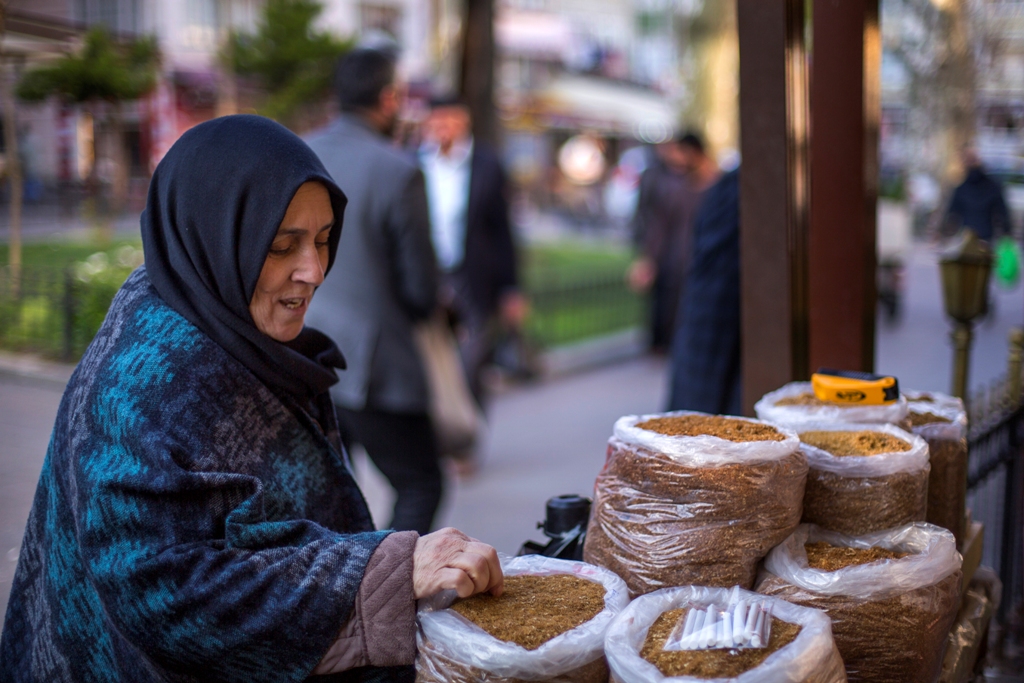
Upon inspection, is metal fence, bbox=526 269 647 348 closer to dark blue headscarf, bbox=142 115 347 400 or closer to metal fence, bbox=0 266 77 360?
metal fence, bbox=0 266 77 360

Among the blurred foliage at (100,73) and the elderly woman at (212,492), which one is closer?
the elderly woman at (212,492)

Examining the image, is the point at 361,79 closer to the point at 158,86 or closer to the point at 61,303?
the point at 158,86

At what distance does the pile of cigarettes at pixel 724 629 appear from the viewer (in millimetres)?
1455

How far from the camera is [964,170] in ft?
22.1

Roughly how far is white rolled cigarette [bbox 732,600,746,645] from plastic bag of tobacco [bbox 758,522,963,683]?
9.0 inches

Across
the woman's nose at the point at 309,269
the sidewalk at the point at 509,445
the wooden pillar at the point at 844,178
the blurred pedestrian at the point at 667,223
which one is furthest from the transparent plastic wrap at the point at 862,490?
the blurred pedestrian at the point at 667,223

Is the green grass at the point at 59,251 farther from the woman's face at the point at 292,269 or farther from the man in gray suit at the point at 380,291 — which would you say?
the woman's face at the point at 292,269

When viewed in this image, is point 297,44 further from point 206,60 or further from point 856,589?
point 856,589

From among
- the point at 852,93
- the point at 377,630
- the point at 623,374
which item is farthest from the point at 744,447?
the point at 623,374

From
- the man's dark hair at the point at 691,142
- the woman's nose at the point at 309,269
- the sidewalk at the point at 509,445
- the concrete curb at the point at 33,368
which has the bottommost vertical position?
the sidewalk at the point at 509,445

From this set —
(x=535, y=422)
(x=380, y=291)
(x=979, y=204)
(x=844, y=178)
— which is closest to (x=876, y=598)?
(x=844, y=178)

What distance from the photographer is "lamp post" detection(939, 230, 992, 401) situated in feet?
11.6

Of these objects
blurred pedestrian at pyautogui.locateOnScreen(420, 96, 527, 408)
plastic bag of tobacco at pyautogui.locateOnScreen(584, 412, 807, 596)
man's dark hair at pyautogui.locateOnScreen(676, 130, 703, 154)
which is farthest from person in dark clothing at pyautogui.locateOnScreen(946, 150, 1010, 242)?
plastic bag of tobacco at pyautogui.locateOnScreen(584, 412, 807, 596)

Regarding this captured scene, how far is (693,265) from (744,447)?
8.72 feet
